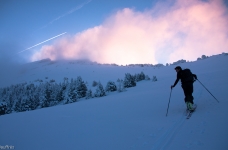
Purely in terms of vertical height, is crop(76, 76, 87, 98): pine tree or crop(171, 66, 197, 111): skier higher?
crop(171, 66, 197, 111): skier

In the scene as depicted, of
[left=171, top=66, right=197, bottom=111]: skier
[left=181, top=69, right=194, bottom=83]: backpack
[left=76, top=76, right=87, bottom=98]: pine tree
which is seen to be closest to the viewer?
[left=171, top=66, right=197, bottom=111]: skier

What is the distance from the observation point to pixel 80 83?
39500 mm

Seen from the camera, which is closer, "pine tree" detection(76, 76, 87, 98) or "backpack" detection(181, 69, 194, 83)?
"backpack" detection(181, 69, 194, 83)

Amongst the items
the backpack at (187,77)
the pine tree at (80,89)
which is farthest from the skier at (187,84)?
the pine tree at (80,89)

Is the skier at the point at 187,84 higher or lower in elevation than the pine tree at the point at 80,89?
higher

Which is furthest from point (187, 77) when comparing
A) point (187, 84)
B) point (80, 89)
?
point (80, 89)

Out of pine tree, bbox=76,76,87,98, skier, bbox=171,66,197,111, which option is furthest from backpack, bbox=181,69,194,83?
pine tree, bbox=76,76,87,98

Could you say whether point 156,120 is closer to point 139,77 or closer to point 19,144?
point 19,144

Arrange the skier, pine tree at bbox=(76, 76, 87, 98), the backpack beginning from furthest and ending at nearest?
pine tree at bbox=(76, 76, 87, 98), the backpack, the skier

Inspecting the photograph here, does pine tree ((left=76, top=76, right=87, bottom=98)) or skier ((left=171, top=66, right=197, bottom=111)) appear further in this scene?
pine tree ((left=76, top=76, right=87, bottom=98))

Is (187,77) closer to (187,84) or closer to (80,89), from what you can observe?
(187,84)

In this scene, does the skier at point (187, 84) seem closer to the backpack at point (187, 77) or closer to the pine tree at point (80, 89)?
the backpack at point (187, 77)

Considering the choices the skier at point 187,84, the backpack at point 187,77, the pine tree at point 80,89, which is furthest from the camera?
the pine tree at point 80,89

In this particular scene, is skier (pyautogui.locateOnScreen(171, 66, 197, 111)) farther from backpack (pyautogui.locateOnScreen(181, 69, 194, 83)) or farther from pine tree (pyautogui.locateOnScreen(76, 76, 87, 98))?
pine tree (pyautogui.locateOnScreen(76, 76, 87, 98))
